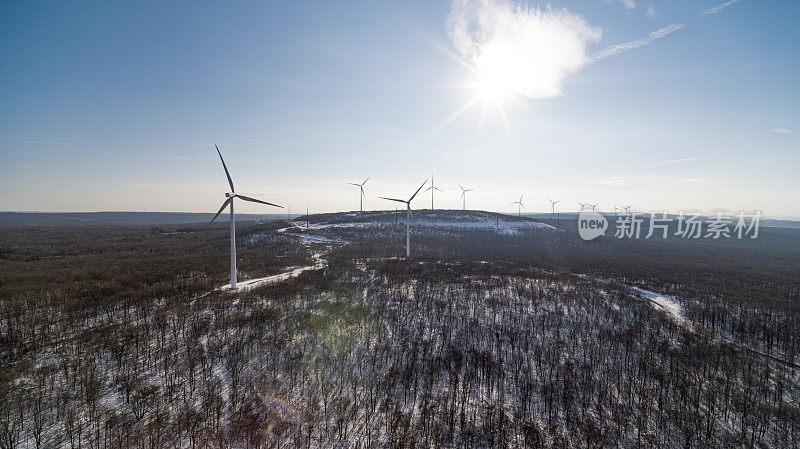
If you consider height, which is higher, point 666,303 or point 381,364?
point 381,364

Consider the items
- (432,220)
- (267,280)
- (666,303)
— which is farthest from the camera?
(432,220)

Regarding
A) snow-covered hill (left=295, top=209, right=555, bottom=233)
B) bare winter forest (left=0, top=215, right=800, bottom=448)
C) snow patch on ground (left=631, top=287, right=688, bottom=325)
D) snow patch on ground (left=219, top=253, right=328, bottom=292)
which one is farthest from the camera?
snow-covered hill (left=295, top=209, right=555, bottom=233)

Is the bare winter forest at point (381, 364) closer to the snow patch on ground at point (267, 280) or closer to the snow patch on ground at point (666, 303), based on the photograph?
the snow patch on ground at point (666, 303)

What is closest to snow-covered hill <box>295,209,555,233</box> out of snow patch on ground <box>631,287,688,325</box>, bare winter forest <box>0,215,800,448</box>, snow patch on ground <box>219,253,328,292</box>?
snow patch on ground <box>219,253,328,292</box>

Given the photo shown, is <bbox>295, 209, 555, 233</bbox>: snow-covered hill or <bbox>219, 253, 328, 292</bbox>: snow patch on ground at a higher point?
<bbox>295, 209, 555, 233</bbox>: snow-covered hill

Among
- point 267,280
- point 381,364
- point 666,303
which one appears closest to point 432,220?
point 666,303

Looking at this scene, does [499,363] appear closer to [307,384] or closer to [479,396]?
[479,396]

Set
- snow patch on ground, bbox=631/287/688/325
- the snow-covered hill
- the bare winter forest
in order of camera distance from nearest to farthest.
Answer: the bare winter forest < snow patch on ground, bbox=631/287/688/325 < the snow-covered hill

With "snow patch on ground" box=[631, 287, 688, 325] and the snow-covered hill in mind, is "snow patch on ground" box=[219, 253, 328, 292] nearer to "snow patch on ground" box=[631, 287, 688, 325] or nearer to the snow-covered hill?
"snow patch on ground" box=[631, 287, 688, 325]

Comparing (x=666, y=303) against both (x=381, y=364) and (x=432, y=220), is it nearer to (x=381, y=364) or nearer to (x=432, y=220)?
(x=381, y=364)
